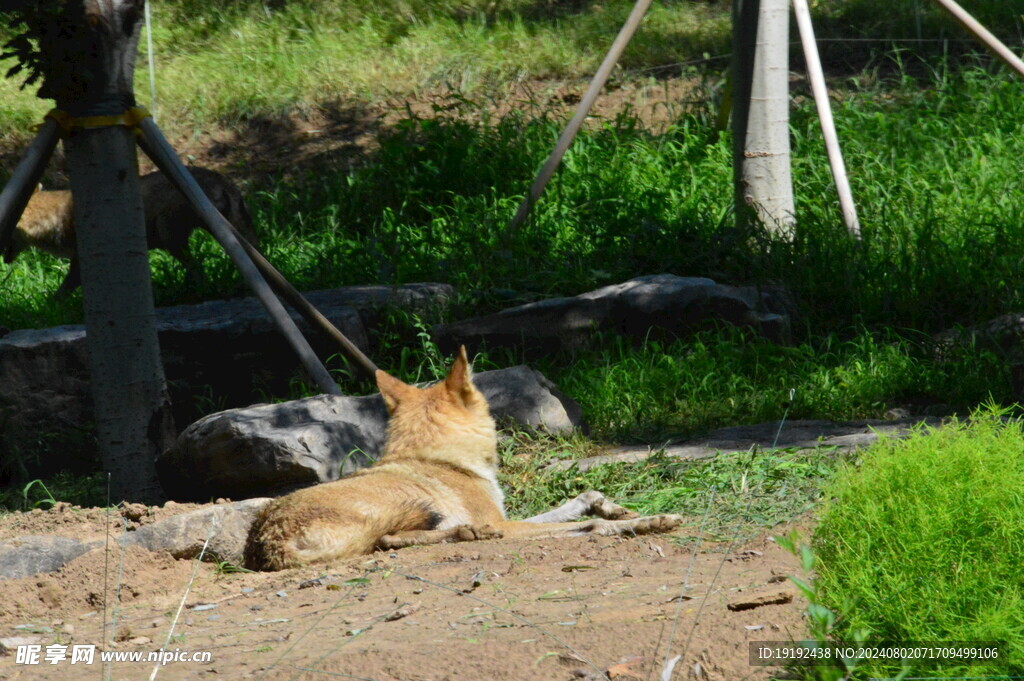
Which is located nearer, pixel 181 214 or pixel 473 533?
pixel 473 533

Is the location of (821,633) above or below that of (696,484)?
above

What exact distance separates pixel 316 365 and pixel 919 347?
3.67m

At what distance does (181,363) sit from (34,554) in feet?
7.66

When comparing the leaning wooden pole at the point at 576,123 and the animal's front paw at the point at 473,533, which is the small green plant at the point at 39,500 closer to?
the animal's front paw at the point at 473,533

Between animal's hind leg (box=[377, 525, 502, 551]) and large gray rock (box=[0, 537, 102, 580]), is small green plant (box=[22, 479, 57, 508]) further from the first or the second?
animal's hind leg (box=[377, 525, 502, 551])

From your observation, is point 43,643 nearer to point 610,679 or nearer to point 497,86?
point 610,679

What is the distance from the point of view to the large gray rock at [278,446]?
491cm

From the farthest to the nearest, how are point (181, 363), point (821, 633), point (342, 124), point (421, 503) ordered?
point (342, 124) < point (181, 363) < point (421, 503) < point (821, 633)

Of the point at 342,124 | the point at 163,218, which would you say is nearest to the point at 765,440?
the point at 163,218

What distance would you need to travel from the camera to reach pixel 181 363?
6.34 metres

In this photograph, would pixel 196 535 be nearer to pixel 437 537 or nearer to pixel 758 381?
pixel 437 537

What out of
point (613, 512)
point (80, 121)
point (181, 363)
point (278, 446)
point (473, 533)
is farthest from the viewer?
point (181, 363)

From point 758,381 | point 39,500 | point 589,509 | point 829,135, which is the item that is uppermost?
point 829,135

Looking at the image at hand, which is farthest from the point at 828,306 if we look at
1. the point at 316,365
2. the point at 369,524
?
the point at 369,524
